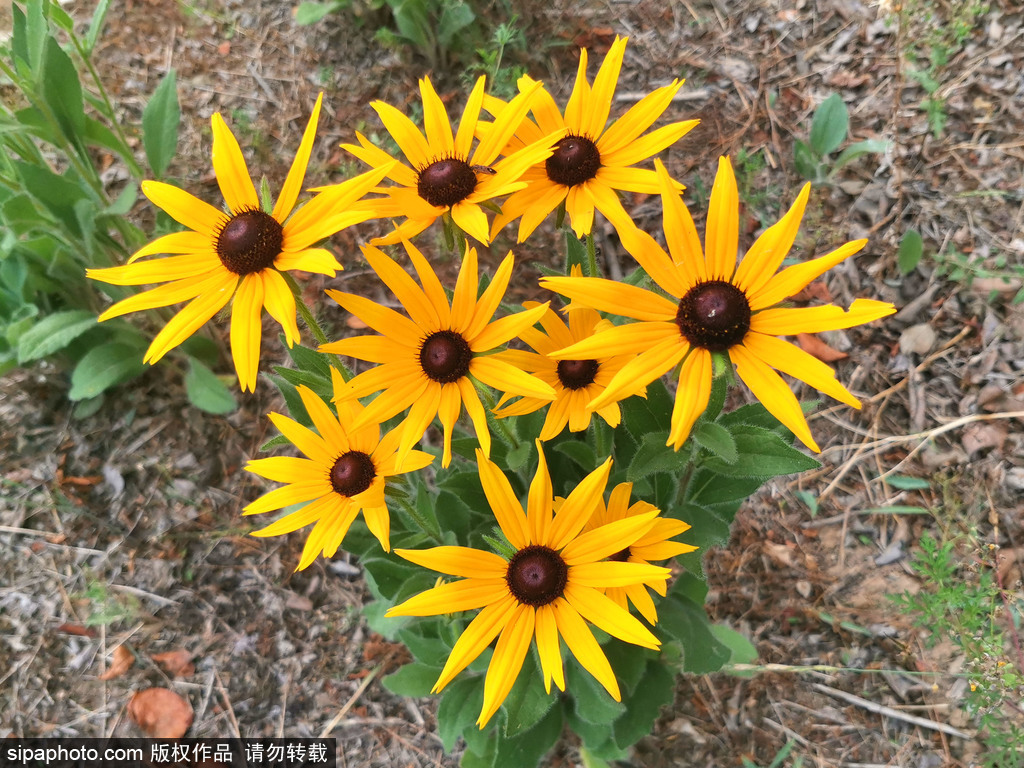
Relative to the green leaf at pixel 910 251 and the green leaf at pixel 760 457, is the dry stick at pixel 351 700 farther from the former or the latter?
the green leaf at pixel 910 251

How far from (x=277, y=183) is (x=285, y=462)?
2275 mm

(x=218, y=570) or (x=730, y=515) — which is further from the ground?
(x=218, y=570)

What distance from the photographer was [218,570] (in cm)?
319

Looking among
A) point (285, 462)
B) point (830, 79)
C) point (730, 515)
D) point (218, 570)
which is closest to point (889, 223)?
point (830, 79)

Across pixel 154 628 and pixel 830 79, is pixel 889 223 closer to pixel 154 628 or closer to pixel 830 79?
pixel 830 79

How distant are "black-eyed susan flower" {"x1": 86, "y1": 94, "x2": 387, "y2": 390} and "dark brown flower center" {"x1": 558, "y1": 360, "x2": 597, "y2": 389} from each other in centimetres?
65

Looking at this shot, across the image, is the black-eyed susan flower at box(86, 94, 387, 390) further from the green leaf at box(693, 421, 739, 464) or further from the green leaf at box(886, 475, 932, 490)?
the green leaf at box(886, 475, 932, 490)

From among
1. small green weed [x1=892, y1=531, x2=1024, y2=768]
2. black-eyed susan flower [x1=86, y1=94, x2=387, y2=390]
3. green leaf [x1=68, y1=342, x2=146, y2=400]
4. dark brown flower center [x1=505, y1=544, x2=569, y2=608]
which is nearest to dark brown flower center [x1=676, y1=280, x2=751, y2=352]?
dark brown flower center [x1=505, y1=544, x2=569, y2=608]

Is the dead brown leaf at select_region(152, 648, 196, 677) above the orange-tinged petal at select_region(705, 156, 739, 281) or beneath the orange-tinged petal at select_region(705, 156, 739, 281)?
above

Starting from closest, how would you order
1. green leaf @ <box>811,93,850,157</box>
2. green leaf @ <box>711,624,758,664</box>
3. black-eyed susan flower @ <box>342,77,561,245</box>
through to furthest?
black-eyed susan flower @ <box>342,77,561,245</box> < green leaf @ <box>711,624,758,664</box> < green leaf @ <box>811,93,850,157</box>

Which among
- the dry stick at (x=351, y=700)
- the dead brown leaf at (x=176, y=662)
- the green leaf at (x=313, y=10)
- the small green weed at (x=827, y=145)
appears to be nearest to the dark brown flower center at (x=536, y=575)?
the dry stick at (x=351, y=700)

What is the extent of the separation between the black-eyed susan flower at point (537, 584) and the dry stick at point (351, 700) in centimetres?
153

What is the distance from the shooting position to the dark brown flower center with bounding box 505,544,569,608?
164 cm

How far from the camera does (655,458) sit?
178 centimetres
